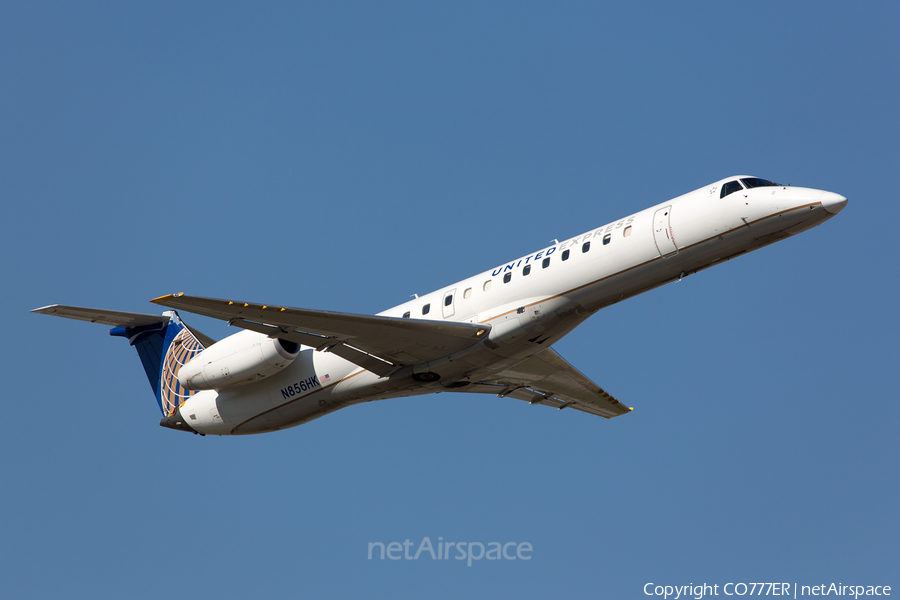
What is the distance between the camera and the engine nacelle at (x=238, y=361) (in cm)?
1931

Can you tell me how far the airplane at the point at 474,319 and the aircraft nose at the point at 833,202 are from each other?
22 millimetres

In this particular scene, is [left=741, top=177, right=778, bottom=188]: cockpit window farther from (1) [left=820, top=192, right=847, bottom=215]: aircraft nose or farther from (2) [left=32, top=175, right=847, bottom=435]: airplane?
(1) [left=820, top=192, right=847, bottom=215]: aircraft nose

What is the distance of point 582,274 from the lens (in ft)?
56.2

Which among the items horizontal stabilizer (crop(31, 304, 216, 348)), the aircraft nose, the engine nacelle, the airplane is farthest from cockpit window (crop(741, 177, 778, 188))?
horizontal stabilizer (crop(31, 304, 216, 348))

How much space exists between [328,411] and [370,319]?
4.01m

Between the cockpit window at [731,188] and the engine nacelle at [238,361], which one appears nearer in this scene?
the cockpit window at [731,188]

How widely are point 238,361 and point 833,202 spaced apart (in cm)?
1187

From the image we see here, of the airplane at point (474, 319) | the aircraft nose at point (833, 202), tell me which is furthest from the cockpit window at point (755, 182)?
the aircraft nose at point (833, 202)

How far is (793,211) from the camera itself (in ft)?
52.8

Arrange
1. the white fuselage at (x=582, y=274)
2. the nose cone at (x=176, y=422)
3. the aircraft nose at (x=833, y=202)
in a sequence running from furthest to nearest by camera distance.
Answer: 1. the nose cone at (x=176, y=422)
2. the white fuselage at (x=582, y=274)
3. the aircraft nose at (x=833, y=202)

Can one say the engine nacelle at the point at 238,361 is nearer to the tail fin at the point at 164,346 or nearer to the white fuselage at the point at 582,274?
the white fuselage at the point at 582,274

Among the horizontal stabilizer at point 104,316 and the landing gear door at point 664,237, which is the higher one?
the horizontal stabilizer at point 104,316

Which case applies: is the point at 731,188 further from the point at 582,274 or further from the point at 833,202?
the point at 582,274

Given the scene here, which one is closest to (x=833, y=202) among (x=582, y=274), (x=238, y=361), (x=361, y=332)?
(x=582, y=274)
